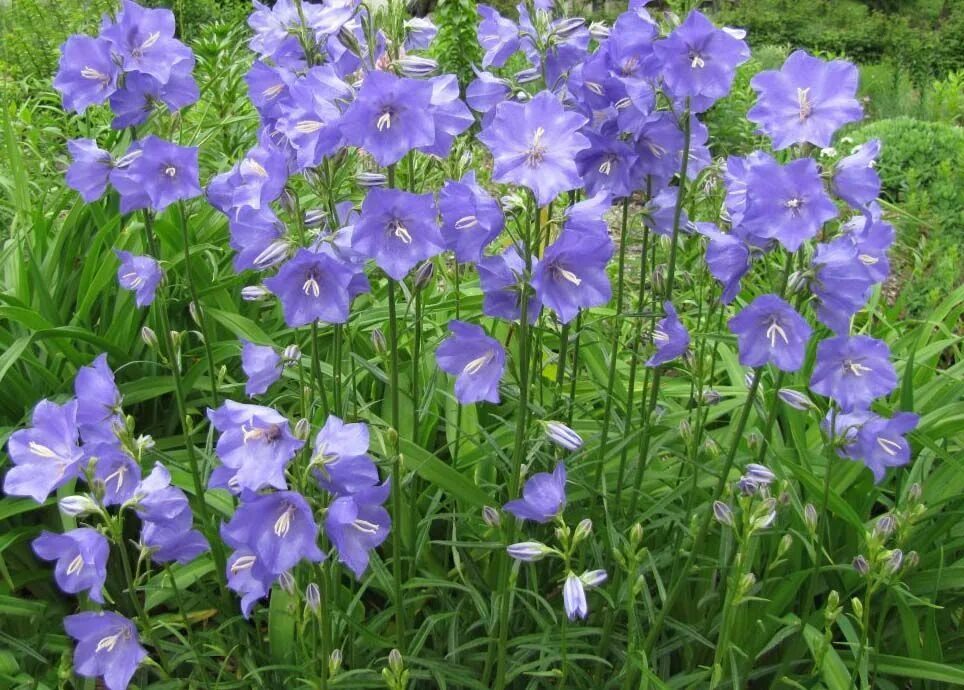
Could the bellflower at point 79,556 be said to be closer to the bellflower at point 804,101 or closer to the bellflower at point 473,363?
the bellflower at point 473,363

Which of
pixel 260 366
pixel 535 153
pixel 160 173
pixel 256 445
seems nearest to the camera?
pixel 256 445

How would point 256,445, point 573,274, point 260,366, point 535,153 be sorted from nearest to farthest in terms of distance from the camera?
point 256,445
point 535,153
point 573,274
point 260,366

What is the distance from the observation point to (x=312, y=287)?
5.00 feet

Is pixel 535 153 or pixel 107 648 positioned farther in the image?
pixel 107 648

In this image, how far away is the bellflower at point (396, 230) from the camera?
147cm

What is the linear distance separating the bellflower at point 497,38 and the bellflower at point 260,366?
2.66ft

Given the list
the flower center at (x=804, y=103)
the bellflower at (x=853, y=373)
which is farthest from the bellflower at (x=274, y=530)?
the flower center at (x=804, y=103)

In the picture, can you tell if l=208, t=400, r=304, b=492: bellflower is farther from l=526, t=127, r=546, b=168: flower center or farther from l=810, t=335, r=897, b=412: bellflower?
l=810, t=335, r=897, b=412: bellflower

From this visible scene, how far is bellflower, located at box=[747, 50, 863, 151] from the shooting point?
1610 mm

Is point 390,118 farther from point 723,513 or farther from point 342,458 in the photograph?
point 723,513

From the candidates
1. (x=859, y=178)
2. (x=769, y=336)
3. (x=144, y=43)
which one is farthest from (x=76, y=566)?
(x=859, y=178)

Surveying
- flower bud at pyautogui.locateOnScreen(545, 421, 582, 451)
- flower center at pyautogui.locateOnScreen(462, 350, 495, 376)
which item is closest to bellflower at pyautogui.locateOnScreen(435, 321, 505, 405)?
flower center at pyautogui.locateOnScreen(462, 350, 495, 376)

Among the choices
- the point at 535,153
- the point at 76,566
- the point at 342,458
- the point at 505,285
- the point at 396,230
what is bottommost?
the point at 76,566

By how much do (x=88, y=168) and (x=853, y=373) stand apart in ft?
5.19
